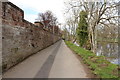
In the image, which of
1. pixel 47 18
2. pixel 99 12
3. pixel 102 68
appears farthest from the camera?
pixel 47 18

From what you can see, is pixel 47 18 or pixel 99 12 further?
pixel 47 18

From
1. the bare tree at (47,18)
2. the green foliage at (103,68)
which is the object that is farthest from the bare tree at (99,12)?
the bare tree at (47,18)

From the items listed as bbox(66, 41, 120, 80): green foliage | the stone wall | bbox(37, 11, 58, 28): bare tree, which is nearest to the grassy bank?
bbox(66, 41, 120, 80): green foliage

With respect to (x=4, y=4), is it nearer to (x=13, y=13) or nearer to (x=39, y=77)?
(x=13, y=13)

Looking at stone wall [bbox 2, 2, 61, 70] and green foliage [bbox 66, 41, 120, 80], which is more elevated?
stone wall [bbox 2, 2, 61, 70]

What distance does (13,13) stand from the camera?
550cm

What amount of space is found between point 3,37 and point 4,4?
133 centimetres

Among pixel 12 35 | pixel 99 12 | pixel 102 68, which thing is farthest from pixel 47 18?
pixel 102 68

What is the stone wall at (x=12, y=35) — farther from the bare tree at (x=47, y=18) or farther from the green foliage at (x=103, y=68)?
the bare tree at (x=47, y=18)

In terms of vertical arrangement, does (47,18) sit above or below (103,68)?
above

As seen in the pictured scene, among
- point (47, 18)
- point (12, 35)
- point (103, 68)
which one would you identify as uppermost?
point (47, 18)

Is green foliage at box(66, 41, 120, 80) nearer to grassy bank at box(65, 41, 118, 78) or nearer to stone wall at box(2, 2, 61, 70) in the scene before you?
grassy bank at box(65, 41, 118, 78)

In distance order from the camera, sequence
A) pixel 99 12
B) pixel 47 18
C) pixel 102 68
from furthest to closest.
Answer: pixel 47 18 < pixel 99 12 < pixel 102 68

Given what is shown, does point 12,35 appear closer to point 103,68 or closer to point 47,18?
point 103,68
